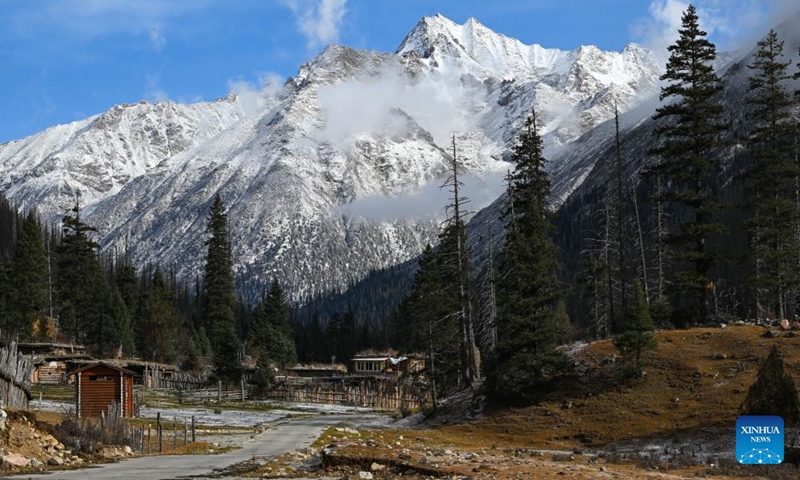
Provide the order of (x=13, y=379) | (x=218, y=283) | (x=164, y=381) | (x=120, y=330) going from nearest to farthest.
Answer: (x=13, y=379) → (x=164, y=381) → (x=120, y=330) → (x=218, y=283)

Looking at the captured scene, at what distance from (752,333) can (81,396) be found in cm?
3945

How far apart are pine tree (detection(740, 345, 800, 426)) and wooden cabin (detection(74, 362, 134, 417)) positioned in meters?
36.4

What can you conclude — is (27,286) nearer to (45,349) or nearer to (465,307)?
(45,349)

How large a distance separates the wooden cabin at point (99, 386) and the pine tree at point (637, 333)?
98.2 ft

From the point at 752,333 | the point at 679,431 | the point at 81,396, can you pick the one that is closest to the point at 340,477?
the point at 679,431

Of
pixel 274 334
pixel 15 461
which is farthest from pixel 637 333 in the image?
pixel 274 334

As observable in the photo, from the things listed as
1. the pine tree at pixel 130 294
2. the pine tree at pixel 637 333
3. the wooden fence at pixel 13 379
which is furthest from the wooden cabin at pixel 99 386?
the pine tree at pixel 130 294

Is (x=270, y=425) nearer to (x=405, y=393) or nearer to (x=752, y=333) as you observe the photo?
(x=752, y=333)

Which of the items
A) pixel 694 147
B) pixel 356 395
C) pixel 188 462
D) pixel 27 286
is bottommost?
pixel 356 395

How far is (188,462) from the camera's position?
99.8 feet

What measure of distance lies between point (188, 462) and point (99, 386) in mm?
25138

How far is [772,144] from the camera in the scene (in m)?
53.4

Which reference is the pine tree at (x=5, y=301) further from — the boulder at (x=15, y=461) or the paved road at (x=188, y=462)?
the boulder at (x=15, y=461)

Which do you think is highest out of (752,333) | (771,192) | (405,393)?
(771,192)
